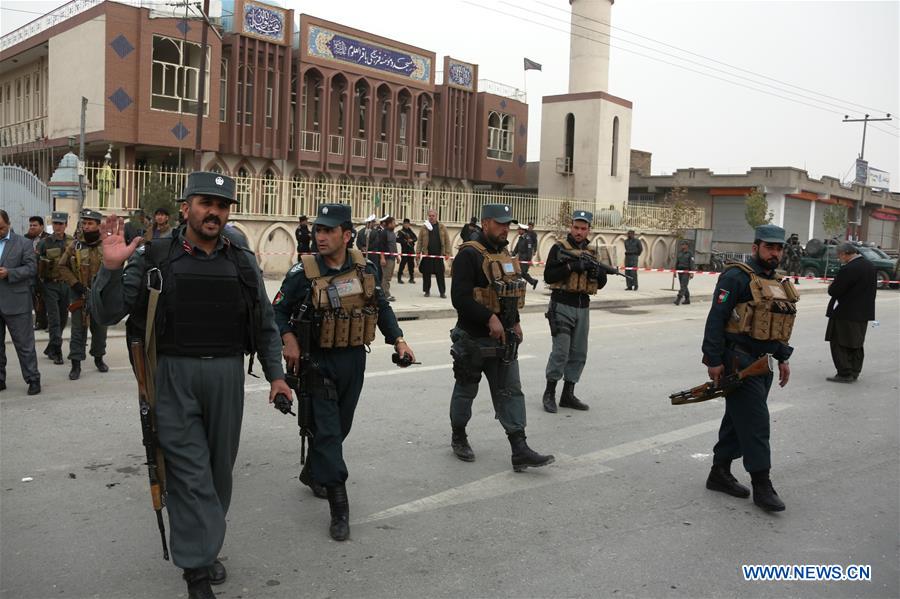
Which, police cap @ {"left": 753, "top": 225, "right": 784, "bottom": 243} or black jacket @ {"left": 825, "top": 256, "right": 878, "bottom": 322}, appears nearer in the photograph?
police cap @ {"left": 753, "top": 225, "right": 784, "bottom": 243}

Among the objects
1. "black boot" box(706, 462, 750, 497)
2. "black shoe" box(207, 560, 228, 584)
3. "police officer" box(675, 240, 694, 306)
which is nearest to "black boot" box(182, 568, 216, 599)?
"black shoe" box(207, 560, 228, 584)

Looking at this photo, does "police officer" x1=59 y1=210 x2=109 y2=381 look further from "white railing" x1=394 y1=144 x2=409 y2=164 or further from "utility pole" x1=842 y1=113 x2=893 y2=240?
"utility pole" x1=842 y1=113 x2=893 y2=240

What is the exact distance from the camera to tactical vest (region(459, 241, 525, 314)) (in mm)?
5773

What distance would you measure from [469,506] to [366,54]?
90.2 ft

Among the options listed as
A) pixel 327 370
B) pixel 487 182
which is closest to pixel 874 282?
pixel 327 370

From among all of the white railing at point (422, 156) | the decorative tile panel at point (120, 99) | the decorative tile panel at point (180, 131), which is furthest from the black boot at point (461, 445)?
the white railing at point (422, 156)

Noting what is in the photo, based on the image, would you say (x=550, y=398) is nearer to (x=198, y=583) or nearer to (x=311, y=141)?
(x=198, y=583)

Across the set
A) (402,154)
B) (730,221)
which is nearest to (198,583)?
(402,154)

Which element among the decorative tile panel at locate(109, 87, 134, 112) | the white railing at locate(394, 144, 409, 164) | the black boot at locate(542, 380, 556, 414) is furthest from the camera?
the white railing at locate(394, 144, 409, 164)

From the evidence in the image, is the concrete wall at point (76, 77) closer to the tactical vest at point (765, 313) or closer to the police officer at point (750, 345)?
the police officer at point (750, 345)

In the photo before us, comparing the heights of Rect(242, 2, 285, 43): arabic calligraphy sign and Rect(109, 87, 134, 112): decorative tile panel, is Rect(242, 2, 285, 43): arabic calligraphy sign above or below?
above

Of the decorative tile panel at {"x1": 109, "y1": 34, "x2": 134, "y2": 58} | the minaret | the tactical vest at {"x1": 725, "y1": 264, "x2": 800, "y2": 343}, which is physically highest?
the minaret

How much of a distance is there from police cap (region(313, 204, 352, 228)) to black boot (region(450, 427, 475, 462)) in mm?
2042

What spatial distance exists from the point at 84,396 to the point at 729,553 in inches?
235
